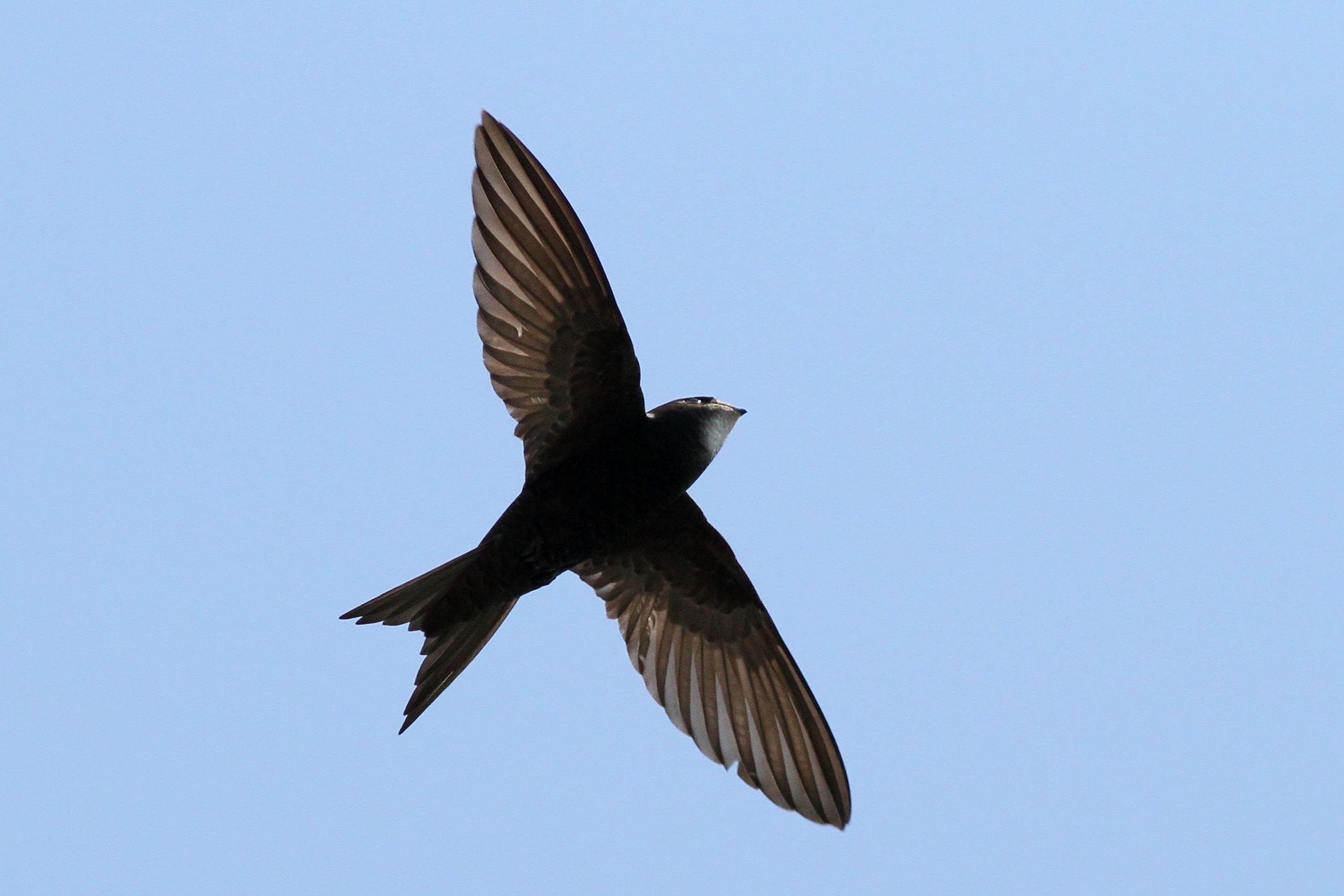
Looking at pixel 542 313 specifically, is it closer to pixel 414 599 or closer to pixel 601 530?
pixel 601 530

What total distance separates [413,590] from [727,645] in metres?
1.50

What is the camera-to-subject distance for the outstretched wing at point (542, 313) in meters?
4.39

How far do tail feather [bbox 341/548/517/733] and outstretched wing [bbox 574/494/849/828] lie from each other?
29.7 inches

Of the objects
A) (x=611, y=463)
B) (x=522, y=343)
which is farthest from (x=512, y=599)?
(x=522, y=343)

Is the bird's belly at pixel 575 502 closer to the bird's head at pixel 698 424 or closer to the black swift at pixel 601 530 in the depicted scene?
the black swift at pixel 601 530

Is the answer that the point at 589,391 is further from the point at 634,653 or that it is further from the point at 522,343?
the point at 634,653

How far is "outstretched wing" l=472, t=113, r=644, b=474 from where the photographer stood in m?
4.39

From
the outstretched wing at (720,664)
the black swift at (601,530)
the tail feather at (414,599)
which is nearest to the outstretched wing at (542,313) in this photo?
the black swift at (601,530)

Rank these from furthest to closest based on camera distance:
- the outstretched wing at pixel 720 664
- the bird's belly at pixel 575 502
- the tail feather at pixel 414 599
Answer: the outstretched wing at pixel 720 664 < the bird's belly at pixel 575 502 < the tail feather at pixel 414 599

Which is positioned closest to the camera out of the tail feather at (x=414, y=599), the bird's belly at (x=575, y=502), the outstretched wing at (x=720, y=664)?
the tail feather at (x=414, y=599)

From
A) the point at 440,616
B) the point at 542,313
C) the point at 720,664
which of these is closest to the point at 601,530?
the point at 440,616

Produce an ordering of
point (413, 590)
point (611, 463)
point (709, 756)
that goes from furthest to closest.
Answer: point (709, 756), point (611, 463), point (413, 590)

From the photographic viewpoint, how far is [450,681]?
446 centimetres

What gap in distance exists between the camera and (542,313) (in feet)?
15.1
